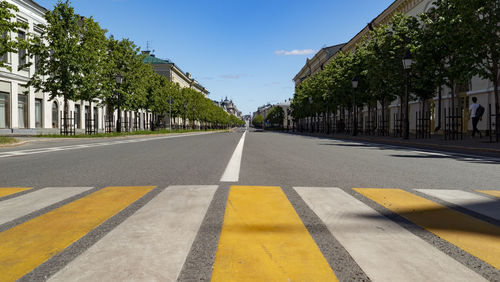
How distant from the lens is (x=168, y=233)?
9.17ft

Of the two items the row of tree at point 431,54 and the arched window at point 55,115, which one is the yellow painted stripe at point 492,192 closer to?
the row of tree at point 431,54

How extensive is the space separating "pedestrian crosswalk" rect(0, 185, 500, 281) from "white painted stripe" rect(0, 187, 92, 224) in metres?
0.01

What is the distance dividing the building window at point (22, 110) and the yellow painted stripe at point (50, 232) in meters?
32.8

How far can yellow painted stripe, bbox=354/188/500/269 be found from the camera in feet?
8.21

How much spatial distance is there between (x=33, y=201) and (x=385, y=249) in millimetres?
3835

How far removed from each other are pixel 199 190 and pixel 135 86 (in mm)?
34779

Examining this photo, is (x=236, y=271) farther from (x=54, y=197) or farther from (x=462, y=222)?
(x=54, y=197)

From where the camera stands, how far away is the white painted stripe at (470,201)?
12.1 feet

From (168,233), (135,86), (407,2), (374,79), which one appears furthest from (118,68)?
(168,233)

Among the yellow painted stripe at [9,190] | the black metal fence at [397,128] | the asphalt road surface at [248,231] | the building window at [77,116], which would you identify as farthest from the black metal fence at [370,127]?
the building window at [77,116]

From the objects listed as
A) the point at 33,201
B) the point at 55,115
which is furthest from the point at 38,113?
the point at 33,201

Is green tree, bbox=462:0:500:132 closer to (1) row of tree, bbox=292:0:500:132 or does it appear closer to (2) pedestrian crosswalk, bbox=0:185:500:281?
(1) row of tree, bbox=292:0:500:132

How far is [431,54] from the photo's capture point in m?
23.3

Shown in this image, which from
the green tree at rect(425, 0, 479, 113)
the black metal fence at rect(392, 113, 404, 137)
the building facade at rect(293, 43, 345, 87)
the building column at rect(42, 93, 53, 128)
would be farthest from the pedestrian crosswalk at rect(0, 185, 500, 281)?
the building facade at rect(293, 43, 345, 87)
